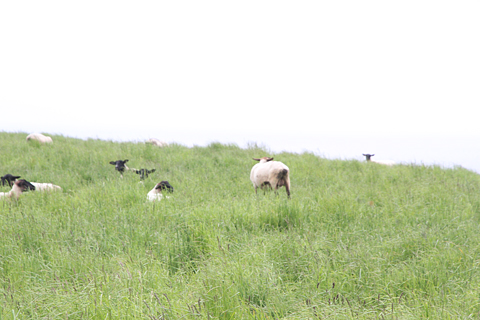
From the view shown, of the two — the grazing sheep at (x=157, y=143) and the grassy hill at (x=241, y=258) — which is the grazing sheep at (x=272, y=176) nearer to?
the grassy hill at (x=241, y=258)

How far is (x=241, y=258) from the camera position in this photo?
10.6 feet

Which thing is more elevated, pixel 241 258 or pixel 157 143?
pixel 157 143

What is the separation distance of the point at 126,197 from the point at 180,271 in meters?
3.16

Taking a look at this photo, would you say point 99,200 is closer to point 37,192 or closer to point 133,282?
point 37,192

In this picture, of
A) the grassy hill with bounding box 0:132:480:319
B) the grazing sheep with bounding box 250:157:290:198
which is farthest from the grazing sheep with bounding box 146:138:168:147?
A: the grassy hill with bounding box 0:132:480:319

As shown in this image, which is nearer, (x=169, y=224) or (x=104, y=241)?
(x=104, y=241)

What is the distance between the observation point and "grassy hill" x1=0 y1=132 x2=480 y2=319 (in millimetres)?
2395

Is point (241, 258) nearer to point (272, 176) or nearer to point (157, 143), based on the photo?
point (272, 176)

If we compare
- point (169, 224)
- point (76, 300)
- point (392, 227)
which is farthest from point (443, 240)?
point (76, 300)

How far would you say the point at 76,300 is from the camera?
93.5 inches

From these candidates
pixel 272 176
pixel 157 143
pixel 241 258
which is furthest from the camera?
pixel 157 143

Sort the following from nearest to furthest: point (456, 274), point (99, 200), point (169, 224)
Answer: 1. point (456, 274)
2. point (169, 224)
3. point (99, 200)

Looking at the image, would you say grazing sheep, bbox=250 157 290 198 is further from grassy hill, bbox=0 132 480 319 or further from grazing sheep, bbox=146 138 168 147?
grazing sheep, bbox=146 138 168 147

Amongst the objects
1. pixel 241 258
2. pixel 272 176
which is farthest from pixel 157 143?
pixel 241 258
